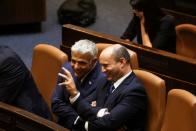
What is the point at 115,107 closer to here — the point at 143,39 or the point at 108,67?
the point at 108,67

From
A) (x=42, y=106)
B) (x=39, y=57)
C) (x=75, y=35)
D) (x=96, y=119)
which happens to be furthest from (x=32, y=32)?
(x=96, y=119)

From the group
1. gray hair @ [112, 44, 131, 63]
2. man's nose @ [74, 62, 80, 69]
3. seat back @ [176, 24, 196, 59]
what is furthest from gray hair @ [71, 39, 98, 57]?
seat back @ [176, 24, 196, 59]

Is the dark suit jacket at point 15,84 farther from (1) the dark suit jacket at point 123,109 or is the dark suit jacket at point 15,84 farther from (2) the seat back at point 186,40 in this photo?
(2) the seat back at point 186,40

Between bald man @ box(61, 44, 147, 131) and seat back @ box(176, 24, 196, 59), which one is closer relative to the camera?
bald man @ box(61, 44, 147, 131)

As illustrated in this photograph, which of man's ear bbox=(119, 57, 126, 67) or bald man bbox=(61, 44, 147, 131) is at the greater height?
man's ear bbox=(119, 57, 126, 67)

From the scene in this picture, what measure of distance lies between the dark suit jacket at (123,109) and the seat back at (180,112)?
13 cm

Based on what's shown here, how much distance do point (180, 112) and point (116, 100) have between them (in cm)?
34

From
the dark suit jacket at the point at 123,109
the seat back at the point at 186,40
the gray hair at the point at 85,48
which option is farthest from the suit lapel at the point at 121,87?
the seat back at the point at 186,40

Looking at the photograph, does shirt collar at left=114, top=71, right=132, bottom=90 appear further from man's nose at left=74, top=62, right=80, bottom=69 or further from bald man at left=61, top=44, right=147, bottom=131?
man's nose at left=74, top=62, right=80, bottom=69

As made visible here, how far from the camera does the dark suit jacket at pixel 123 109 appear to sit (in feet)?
7.59

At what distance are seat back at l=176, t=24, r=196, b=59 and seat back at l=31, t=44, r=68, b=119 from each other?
49.8 inches

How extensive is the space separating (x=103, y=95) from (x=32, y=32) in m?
3.02

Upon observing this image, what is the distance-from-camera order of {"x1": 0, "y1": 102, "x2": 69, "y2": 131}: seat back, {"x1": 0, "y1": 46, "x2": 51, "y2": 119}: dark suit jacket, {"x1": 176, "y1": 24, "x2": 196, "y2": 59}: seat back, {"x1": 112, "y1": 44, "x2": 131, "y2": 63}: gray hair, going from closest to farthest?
{"x1": 0, "y1": 102, "x2": 69, "y2": 131}: seat back < {"x1": 112, "y1": 44, "x2": 131, "y2": 63}: gray hair < {"x1": 0, "y1": 46, "x2": 51, "y2": 119}: dark suit jacket < {"x1": 176, "y1": 24, "x2": 196, "y2": 59}: seat back

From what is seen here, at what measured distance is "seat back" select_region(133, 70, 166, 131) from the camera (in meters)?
2.45
